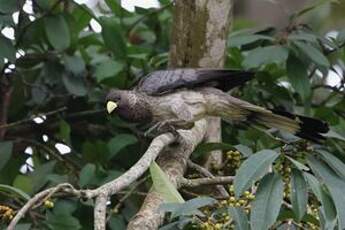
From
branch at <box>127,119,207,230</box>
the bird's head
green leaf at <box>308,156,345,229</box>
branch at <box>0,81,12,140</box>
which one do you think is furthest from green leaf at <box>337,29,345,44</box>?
branch at <box>0,81,12,140</box>

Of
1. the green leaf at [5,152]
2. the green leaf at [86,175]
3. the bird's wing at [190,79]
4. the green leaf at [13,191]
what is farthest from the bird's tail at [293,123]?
the green leaf at [13,191]

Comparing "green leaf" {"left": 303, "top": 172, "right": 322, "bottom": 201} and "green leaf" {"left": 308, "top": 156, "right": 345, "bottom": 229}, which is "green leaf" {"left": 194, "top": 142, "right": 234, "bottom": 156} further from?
"green leaf" {"left": 303, "top": 172, "right": 322, "bottom": 201}

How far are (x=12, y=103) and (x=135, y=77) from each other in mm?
511

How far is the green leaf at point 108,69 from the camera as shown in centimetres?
341

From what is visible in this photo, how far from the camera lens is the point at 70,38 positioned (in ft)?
11.5

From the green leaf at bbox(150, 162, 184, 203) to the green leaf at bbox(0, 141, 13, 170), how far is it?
0.97 meters

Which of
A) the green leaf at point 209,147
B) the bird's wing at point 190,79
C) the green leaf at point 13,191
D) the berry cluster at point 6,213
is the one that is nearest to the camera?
the berry cluster at point 6,213

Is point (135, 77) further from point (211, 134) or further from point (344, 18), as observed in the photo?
point (344, 18)

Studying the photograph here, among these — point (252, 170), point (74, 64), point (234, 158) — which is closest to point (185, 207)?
point (252, 170)

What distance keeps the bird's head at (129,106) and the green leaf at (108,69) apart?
0.16 meters

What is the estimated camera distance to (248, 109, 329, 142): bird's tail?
9.59 ft

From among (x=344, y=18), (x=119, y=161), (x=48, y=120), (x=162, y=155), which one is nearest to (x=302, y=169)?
(x=162, y=155)

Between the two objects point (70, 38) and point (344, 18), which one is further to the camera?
point (344, 18)

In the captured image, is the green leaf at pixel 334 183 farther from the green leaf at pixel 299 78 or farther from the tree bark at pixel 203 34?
the green leaf at pixel 299 78
